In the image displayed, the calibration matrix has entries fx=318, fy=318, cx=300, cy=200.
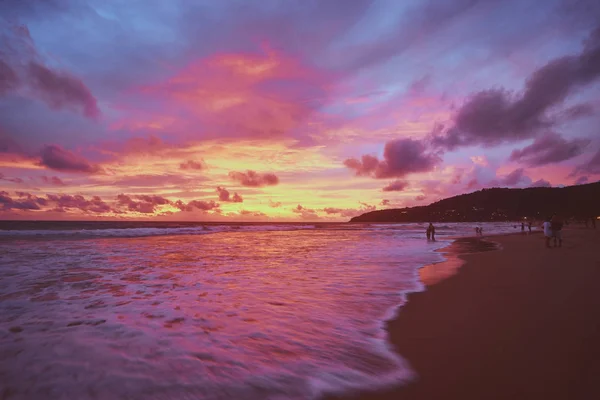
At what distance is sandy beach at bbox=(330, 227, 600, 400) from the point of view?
350 centimetres

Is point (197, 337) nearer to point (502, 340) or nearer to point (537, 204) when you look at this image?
point (502, 340)

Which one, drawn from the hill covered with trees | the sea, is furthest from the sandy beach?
the hill covered with trees

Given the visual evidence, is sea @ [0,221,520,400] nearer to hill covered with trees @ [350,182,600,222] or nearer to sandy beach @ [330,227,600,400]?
sandy beach @ [330,227,600,400]

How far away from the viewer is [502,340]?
4.82 metres

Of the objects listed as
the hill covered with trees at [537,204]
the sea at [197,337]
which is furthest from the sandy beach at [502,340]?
the hill covered with trees at [537,204]

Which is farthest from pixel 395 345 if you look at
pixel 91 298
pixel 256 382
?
pixel 91 298

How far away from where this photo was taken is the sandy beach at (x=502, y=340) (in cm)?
350

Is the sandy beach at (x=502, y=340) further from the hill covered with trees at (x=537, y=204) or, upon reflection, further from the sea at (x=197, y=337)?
→ the hill covered with trees at (x=537, y=204)

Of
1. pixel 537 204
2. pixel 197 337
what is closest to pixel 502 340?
pixel 197 337

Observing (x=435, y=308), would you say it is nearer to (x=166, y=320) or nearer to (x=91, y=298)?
(x=166, y=320)

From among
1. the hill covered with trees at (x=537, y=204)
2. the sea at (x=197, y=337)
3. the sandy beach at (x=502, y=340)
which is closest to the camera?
the sandy beach at (x=502, y=340)

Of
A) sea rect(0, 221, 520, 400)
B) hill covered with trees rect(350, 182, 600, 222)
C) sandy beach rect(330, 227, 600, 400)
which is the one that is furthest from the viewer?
hill covered with trees rect(350, 182, 600, 222)

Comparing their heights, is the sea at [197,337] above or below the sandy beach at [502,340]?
below

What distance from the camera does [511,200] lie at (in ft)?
621
